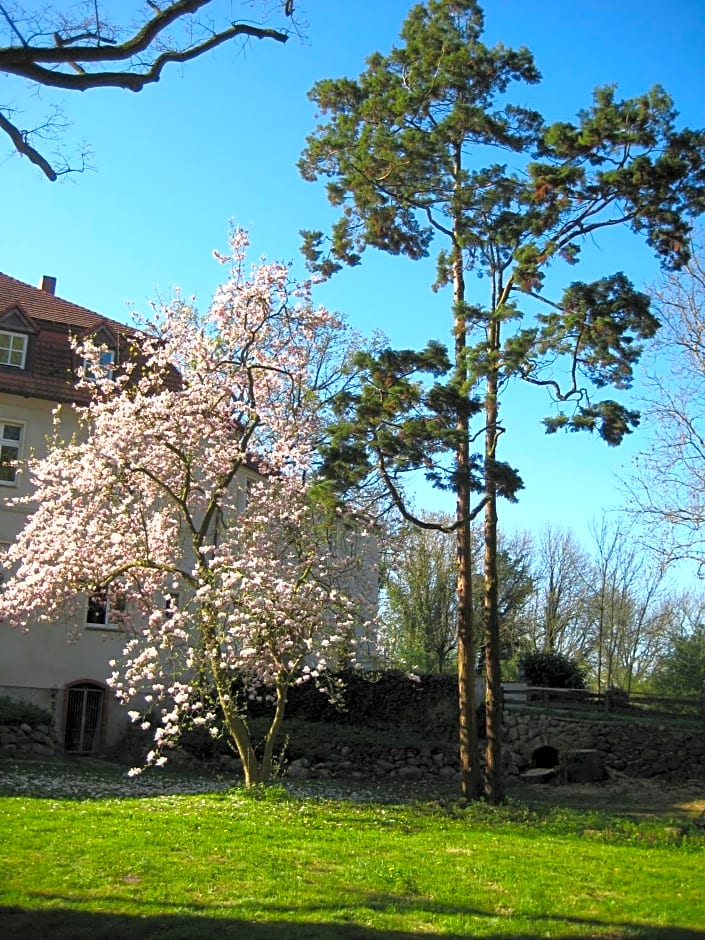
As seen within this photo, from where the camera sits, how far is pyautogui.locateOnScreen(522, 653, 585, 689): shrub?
32.6 metres

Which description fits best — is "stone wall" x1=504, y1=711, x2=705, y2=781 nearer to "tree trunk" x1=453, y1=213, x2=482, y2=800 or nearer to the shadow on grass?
"tree trunk" x1=453, y1=213, x2=482, y2=800

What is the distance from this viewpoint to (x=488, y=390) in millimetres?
15719

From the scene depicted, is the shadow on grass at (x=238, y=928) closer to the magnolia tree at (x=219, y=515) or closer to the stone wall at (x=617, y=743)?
the magnolia tree at (x=219, y=515)

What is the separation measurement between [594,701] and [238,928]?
24.2 m

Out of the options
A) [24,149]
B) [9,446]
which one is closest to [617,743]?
[9,446]

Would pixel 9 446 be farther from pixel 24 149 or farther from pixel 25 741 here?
pixel 24 149

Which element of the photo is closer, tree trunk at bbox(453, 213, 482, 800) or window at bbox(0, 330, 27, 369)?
tree trunk at bbox(453, 213, 482, 800)

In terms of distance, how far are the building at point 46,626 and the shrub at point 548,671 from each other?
15.0 metres

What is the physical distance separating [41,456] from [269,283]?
11.9m

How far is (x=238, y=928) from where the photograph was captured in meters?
6.61

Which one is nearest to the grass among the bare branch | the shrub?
the bare branch

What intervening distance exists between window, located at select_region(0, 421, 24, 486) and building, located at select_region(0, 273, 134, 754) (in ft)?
0.09

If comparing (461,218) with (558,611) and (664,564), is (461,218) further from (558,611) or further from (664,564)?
(558,611)

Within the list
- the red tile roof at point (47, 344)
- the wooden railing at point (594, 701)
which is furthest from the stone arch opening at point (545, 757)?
the red tile roof at point (47, 344)
